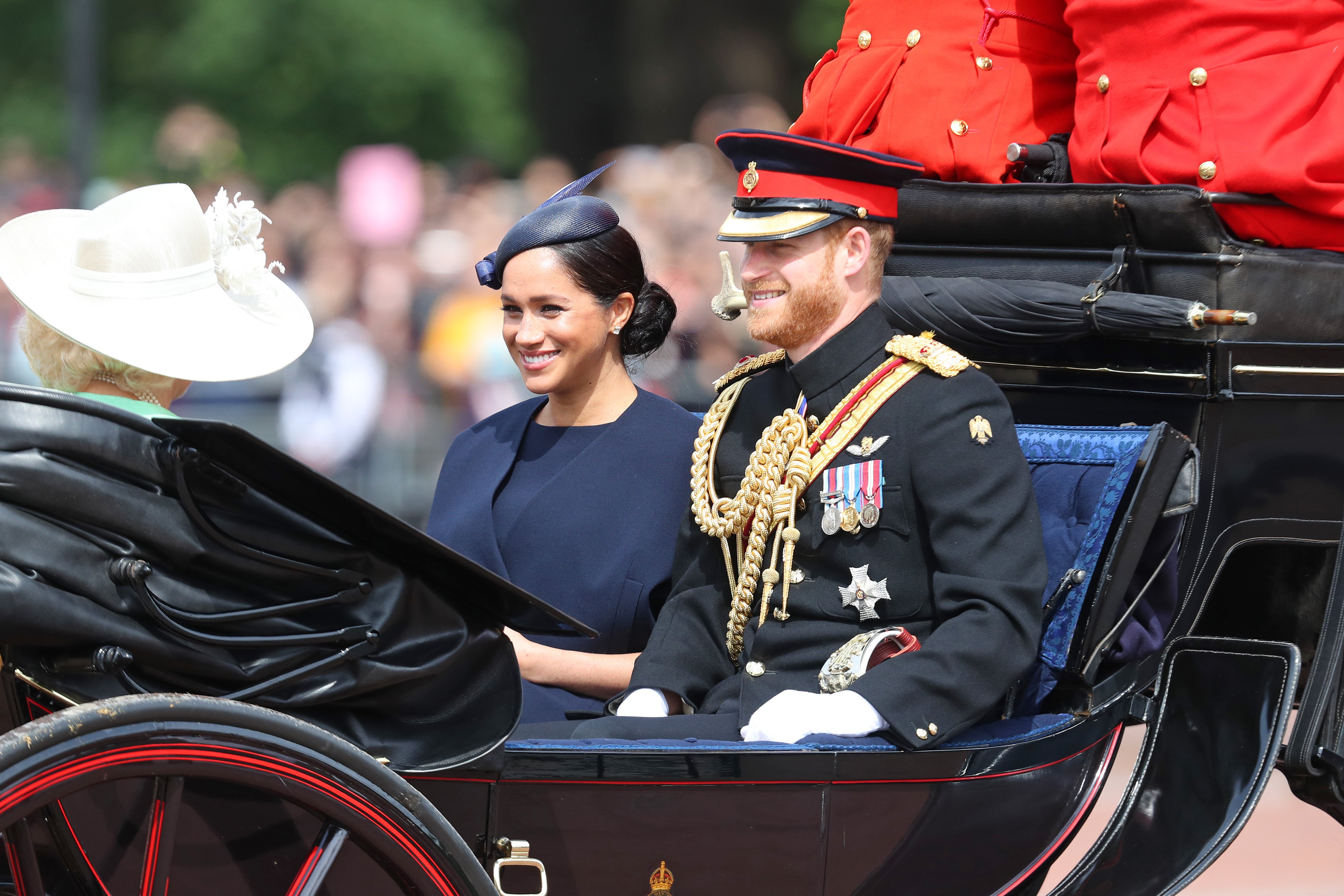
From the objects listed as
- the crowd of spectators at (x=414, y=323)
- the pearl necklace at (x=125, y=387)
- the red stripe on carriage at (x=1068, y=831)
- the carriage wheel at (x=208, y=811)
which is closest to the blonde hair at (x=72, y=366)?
the pearl necklace at (x=125, y=387)

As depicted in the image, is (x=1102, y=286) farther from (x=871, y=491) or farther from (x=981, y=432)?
(x=871, y=491)

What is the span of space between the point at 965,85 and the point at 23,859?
2137 millimetres

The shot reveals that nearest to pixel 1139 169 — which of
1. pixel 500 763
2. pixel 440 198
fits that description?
pixel 500 763

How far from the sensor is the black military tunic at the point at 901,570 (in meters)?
2.23

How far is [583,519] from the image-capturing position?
274cm

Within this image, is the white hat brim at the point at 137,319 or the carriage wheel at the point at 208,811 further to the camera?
the white hat brim at the point at 137,319

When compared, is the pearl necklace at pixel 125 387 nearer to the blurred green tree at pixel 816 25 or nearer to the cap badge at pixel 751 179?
the cap badge at pixel 751 179

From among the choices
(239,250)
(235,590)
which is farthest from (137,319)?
(235,590)

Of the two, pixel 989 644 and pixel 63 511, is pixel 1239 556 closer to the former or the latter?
pixel 989 644

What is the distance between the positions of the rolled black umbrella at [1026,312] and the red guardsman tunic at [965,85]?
0.88 ft

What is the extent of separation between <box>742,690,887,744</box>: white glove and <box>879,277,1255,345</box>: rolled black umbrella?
2.63 ft

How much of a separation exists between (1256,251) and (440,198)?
5.26 meters

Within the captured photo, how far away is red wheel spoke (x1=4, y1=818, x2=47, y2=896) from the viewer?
5.08ft

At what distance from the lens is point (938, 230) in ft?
9.58
